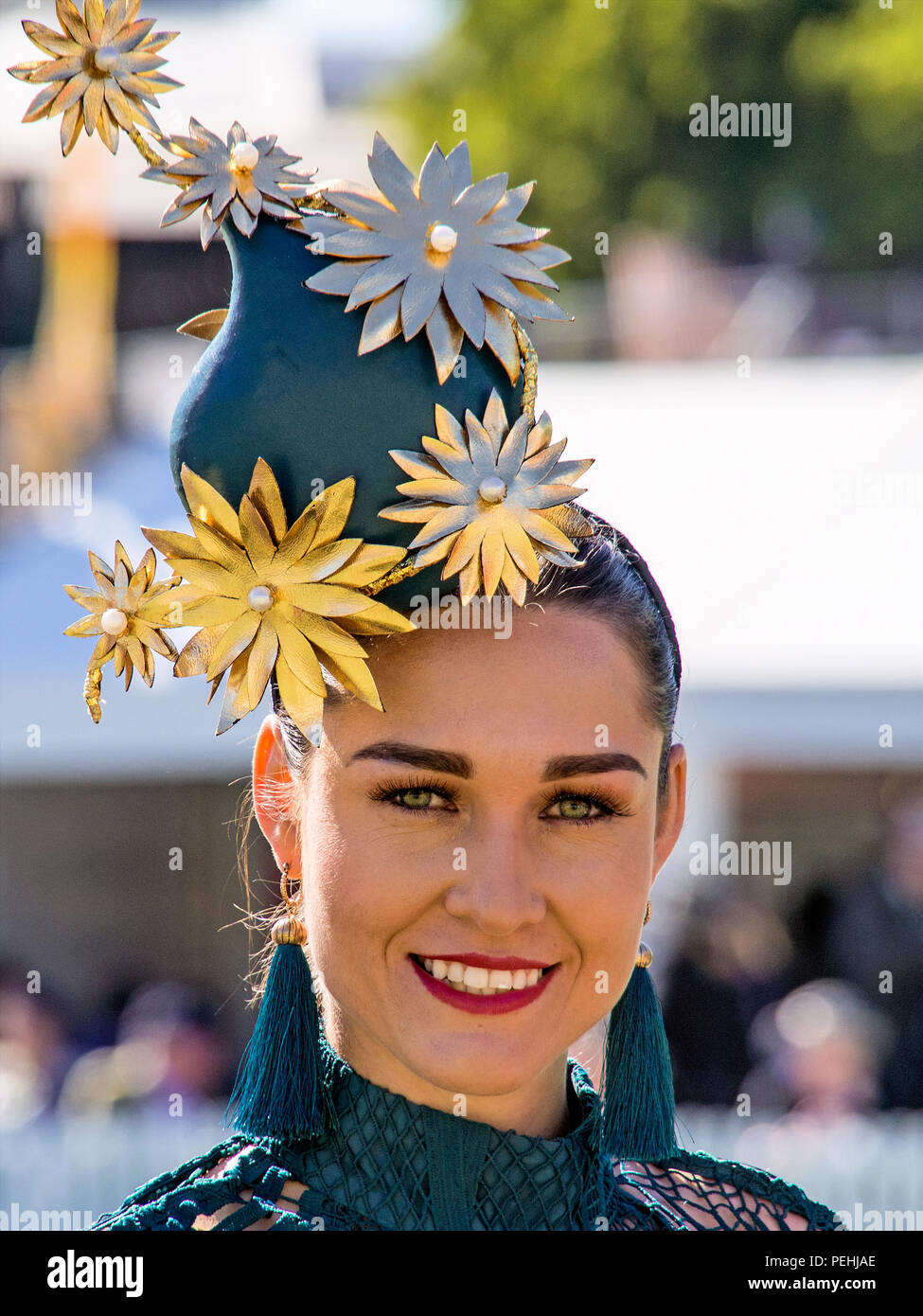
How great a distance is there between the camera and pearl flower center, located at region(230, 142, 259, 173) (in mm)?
1534

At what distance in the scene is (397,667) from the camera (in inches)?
64.1

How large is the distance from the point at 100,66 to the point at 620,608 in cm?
75

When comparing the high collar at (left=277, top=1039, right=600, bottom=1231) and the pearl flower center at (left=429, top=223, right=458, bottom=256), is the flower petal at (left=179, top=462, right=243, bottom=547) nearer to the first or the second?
A: the pearl flower center at (left=429, top=223, right=458, bottom=256)

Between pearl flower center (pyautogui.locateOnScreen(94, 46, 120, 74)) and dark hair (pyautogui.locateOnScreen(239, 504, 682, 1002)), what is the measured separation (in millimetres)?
625

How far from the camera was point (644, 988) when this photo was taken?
1953mm

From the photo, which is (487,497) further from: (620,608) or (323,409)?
(620,608)

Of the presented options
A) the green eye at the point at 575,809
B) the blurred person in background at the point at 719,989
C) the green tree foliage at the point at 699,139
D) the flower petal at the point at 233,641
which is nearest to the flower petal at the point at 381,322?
the flower petal at the point at 233,641

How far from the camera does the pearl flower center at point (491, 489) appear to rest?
1.50 m

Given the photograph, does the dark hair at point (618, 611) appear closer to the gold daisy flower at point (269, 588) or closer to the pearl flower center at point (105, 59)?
the gold daisy flower at point (269, 588)

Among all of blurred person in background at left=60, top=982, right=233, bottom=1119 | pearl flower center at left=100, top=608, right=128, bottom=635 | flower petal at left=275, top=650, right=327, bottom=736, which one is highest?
pearl flower center at left=100, top=608, right=128, bottom=635

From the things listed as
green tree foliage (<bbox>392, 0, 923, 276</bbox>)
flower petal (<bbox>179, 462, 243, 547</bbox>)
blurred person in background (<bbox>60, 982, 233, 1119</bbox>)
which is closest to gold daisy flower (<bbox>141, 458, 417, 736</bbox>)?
flower petal (<bbox>179, 462, 243, 547</bbox>)

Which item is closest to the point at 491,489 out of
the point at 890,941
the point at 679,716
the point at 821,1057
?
the point at 821,1057

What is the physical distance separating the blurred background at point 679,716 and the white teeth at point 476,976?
0.63m

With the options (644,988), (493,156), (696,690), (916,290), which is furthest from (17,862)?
(493,156)
